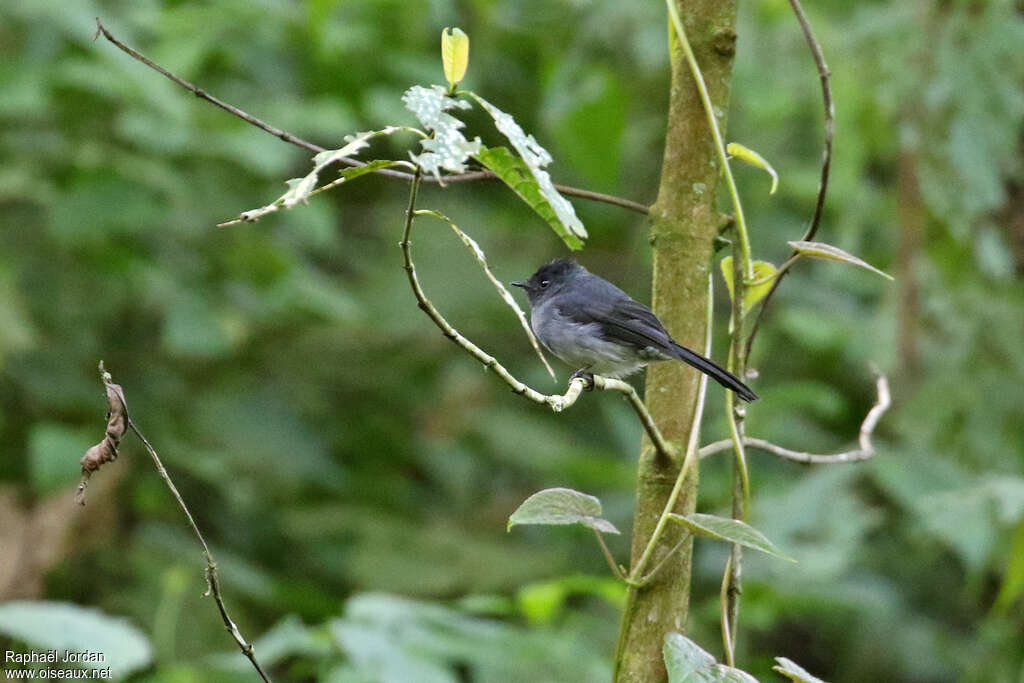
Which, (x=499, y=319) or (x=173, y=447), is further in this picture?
(x=499, y=319)

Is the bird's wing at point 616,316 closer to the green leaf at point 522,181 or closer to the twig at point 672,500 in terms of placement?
the twig at point 672,500

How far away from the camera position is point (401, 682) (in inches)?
114

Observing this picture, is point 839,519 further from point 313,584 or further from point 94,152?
point 94,152

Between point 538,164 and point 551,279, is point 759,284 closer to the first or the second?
point 538,164

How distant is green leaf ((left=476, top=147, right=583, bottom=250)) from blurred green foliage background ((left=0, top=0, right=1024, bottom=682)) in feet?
7.10

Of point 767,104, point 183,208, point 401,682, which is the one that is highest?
point 767,104

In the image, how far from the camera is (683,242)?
1.94m

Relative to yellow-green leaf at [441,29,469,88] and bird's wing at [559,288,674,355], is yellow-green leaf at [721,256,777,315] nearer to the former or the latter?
bird's wing at [559,288,674,355]

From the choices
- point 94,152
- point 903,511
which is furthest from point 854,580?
point 94,152

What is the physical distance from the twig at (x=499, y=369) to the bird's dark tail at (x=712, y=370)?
6.1 inches

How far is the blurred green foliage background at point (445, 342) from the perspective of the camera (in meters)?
4.39

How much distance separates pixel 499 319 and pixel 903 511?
7.72 ft

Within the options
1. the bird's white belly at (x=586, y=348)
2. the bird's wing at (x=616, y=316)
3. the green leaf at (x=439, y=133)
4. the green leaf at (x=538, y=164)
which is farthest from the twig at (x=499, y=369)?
the bird's white belly at (x=586, y=348)

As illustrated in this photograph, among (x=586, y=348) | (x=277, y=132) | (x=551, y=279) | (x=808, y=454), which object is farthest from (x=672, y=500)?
(x=551, y=279)
